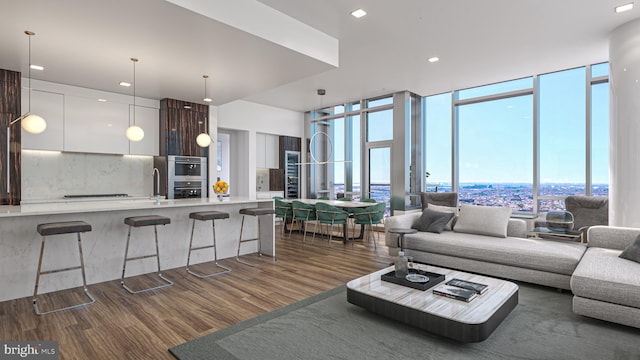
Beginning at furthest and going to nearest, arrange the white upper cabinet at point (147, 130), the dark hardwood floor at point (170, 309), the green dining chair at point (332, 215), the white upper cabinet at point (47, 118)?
the white upper cabinet at point (147, 130)
the green dining chair at point (332, 215)
the white upper cabinet at point (47, 118)
the dark hardwood floor at point (170, 309)

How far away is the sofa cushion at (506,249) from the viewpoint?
3.45 m

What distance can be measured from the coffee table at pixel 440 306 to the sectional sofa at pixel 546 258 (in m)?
0.61

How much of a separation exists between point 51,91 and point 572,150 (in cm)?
865

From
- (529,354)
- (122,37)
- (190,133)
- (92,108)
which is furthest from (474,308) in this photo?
(92,108)

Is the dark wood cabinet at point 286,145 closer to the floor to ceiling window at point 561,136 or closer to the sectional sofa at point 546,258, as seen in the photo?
the sectional sofa at point 546,258

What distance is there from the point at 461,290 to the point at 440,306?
381mm

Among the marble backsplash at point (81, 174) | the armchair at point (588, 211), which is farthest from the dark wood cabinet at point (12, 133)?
the armchair at point (588, 211)

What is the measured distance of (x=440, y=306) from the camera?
2.51 meters

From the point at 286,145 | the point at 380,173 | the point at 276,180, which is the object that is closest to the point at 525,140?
the point at 380,173

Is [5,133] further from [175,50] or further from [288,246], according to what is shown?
[288,246]

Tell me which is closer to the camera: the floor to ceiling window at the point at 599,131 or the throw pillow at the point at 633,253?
the throw pillow at the point at 633,253

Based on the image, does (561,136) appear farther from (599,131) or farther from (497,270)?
(497,270)

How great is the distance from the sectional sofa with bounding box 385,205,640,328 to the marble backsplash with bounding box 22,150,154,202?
482 cm

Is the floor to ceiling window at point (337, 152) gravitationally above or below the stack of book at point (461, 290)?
above
